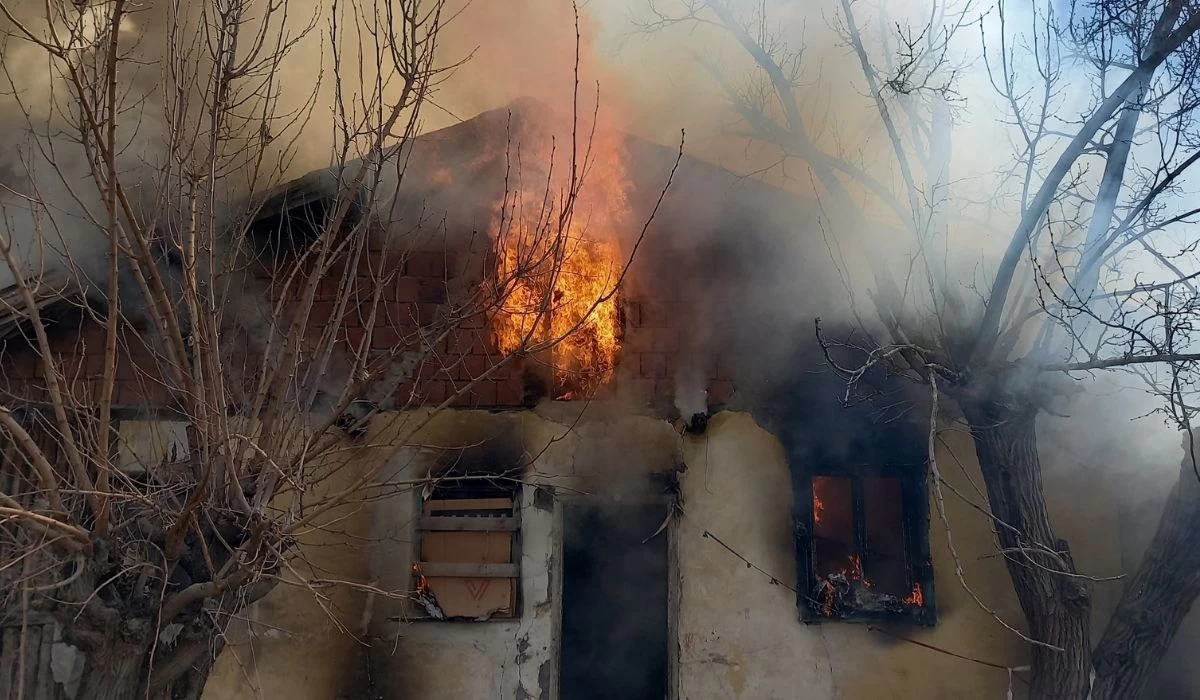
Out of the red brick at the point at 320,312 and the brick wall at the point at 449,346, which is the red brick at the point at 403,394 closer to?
the brick wall at the point at 449,346

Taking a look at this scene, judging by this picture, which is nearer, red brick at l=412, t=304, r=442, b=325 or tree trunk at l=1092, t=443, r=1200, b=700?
tree trunk at l=1092, t=443, r=1200, b=700

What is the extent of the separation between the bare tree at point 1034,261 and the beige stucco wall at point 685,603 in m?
0.73

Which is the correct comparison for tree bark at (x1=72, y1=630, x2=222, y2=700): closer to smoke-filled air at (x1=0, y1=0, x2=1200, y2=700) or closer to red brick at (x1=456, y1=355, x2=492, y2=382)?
smoke-filled air at (x1=0, y1=0, x2=1200, y2=700)

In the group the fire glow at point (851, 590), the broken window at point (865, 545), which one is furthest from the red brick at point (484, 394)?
the fire glow at point (851, 590)

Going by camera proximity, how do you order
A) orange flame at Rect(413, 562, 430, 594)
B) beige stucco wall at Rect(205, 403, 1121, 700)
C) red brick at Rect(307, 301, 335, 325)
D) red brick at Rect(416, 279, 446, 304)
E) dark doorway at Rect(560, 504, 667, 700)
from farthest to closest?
dark doorway at Rect(560, 504, 667, 700) < red brick at Rect(416, 279, 446, 304) < red brick at Rect(307, 301, 335, 325) < orange flame at Rect(413, 562, 430, 594) < beige stucco wall at Rect(205, 403, 1121, 700)

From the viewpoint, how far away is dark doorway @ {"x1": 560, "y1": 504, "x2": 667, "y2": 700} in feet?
24.6

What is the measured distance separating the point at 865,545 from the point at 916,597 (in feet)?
1.82

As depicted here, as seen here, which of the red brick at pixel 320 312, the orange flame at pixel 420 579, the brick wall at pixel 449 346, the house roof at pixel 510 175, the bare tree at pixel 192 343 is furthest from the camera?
the house roof at pixel 510 175

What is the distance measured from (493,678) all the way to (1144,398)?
18.9 ft

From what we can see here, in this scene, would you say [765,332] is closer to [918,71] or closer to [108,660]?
[918,71]

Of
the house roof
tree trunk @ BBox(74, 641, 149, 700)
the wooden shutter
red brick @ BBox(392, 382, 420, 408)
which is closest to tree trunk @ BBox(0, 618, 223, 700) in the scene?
tree trunk @ BBox(74, 641, 149, 700)

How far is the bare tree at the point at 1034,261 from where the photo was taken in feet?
17.8

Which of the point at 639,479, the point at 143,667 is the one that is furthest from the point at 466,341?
the point at 143,667

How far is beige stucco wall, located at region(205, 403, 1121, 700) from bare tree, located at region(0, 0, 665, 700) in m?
0.71
